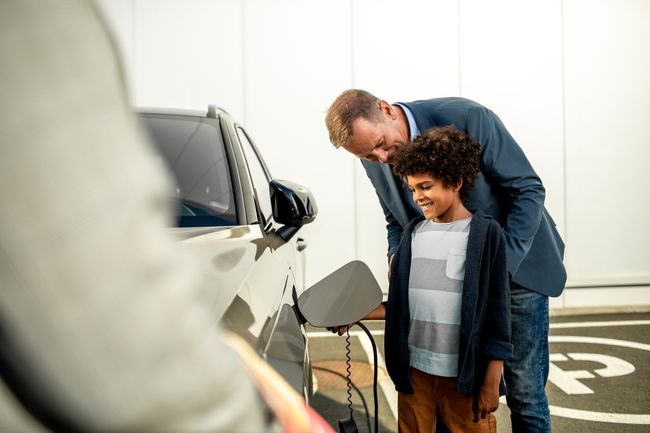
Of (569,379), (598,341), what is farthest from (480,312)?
(598,341)

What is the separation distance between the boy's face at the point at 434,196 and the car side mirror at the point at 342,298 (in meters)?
0.53

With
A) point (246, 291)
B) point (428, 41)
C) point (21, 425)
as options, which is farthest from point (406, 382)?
point (428, 41)

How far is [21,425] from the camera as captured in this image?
0.89 feet

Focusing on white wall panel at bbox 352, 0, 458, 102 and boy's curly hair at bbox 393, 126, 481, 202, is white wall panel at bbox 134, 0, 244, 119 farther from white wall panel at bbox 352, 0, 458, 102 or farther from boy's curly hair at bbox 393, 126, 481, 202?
boy's curly hair at bbox 393, 126, 481, 202

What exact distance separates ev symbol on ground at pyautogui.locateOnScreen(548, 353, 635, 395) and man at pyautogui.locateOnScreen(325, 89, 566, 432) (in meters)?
1.35

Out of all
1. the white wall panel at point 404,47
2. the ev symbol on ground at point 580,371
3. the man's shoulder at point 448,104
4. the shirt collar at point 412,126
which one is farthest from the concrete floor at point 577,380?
the white wall panel at point 404,47

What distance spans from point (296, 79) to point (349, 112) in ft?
10.1

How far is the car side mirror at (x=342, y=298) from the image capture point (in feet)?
3.23

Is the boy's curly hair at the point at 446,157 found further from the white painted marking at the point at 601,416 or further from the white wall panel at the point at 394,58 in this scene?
the white wall panel at the point at 394,58

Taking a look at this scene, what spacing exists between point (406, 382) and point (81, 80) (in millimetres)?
1363

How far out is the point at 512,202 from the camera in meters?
1.50

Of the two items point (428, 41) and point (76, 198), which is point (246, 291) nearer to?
point (76, 198)

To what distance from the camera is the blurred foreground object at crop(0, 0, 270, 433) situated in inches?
9.3

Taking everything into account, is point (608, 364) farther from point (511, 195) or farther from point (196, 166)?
point (196, 166)
